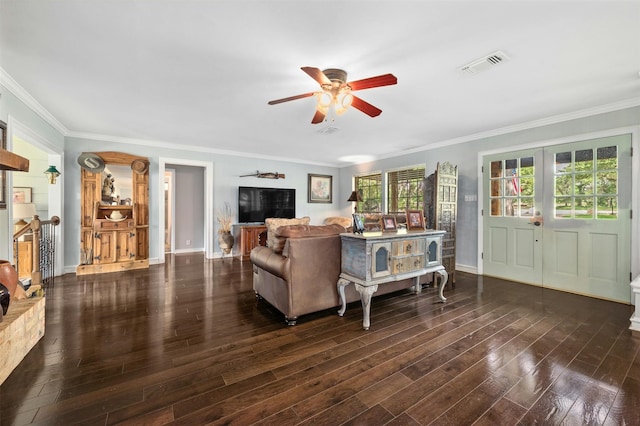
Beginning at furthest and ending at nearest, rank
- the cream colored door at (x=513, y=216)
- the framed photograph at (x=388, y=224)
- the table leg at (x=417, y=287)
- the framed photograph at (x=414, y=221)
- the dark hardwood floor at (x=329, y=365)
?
1. the cream colored door at (x=513, y=216)
2. the table leg at (x=417, y=287)
3. the framed photograph at (x=414, y=221)
4. the framed photograph at (x=388, y=224)
5. the dark hardwood floor at (x=329, y=365)

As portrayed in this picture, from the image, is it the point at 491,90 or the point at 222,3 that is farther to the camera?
the point at 491,90

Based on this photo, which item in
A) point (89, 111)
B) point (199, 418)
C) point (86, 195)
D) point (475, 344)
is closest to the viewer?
point (199, 418)

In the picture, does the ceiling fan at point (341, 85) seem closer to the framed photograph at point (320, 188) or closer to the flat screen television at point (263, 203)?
the flat screen television at point (263, 203)

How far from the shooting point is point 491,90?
2838mm

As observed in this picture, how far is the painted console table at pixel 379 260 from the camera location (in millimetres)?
2475

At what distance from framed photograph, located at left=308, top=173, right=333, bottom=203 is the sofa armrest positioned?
432 centimetres

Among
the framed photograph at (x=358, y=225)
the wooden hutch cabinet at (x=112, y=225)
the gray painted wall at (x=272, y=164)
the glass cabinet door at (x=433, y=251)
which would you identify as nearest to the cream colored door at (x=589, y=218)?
the gray painted wall at (x=272, y=164)

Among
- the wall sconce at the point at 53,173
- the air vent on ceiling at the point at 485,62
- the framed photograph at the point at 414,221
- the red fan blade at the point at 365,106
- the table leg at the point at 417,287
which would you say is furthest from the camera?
the wall sconce at the point at 53,173

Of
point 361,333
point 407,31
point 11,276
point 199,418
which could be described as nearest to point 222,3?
point 407,31

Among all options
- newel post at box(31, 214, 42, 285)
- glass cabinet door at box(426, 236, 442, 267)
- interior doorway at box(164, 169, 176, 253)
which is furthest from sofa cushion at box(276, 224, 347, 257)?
interior doorway at box(164, 169, 176, 253)

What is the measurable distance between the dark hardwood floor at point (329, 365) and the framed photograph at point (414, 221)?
0.91 m

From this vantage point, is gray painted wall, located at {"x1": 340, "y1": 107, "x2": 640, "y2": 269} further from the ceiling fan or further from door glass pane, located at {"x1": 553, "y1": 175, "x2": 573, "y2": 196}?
the ceiling fan

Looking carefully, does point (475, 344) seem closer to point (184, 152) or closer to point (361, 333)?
point (361, 333)

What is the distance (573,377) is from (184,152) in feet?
20.6
